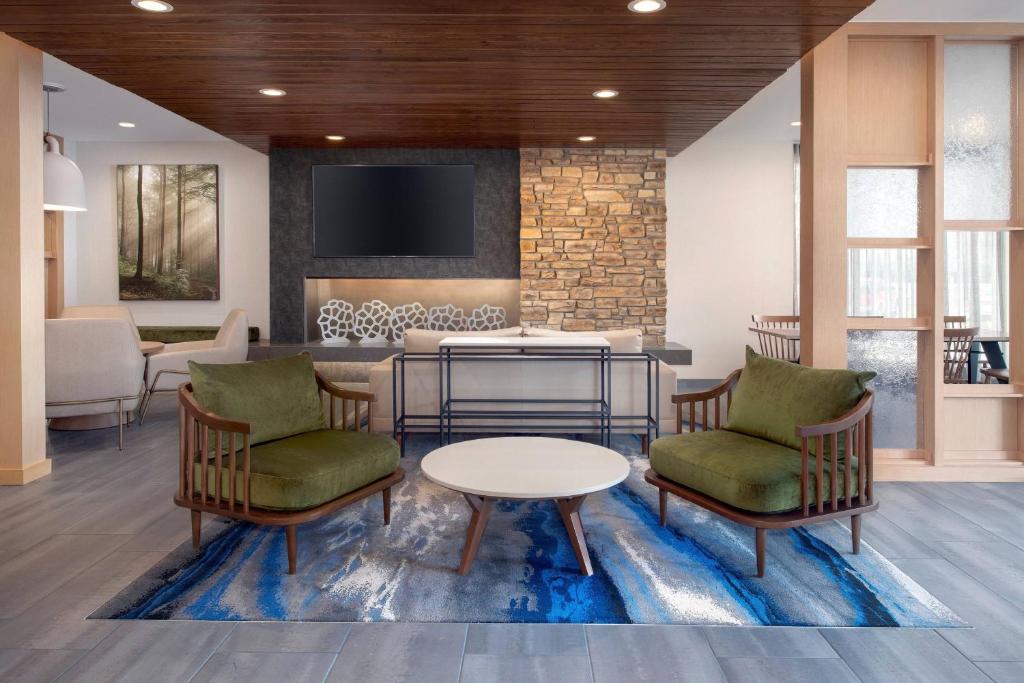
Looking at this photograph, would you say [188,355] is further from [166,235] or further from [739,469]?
[739,469]

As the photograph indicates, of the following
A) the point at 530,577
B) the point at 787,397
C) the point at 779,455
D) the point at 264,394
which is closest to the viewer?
the point at 530,577

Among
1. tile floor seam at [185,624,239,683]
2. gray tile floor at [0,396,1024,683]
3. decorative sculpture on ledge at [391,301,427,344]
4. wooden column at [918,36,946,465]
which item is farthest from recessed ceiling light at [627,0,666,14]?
decorative sculpture on ledge at [391,301,427,344]

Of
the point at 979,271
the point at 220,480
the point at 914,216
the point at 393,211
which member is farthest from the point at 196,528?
the point at 393,211

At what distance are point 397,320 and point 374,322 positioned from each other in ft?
0.80

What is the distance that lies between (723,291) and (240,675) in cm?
709

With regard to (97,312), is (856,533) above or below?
below

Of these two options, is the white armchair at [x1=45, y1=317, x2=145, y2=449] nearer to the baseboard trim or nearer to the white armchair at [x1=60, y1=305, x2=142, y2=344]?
the baseboard trim

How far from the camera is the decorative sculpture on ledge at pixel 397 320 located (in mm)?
7707

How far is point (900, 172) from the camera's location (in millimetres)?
4156

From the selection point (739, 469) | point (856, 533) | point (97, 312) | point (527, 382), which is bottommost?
point (856, 533)

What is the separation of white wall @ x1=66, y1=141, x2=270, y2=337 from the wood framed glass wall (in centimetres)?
610

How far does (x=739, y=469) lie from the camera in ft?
9.41

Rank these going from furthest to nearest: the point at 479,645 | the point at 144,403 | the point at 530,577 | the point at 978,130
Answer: the point at 144,403 → the point at 978,130 → the point at 530,577 → the point at 479,645

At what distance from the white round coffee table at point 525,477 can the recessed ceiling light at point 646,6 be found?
6.60ft
